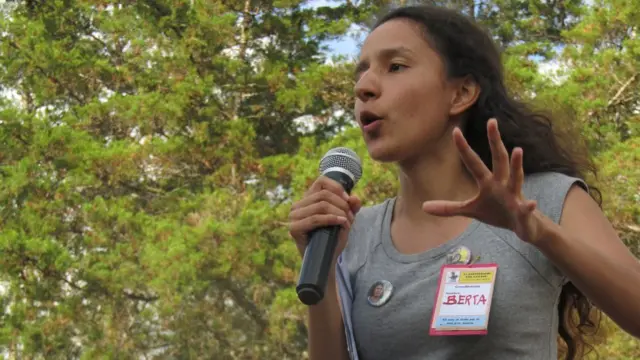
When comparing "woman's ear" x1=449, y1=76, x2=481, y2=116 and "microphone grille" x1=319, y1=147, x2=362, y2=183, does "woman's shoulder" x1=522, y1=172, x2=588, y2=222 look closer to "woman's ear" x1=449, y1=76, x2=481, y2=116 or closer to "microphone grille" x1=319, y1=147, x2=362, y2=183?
"woman's ear" x1=449, y1=76, x2=481, y2=116

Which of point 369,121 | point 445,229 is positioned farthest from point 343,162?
point 445,229

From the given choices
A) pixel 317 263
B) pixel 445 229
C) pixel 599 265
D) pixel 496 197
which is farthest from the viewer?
pixel 445 229

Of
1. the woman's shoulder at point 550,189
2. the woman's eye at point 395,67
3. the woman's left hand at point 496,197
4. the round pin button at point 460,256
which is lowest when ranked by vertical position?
the woman's left hand at point 496,197

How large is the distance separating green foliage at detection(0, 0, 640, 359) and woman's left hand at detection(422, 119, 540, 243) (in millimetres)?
7959

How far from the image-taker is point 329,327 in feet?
6.01

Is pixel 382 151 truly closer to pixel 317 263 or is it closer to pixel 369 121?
pixel 369 121

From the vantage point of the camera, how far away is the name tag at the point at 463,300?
1.59m

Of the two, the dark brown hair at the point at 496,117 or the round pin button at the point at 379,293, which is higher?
the dark brown hair at the point at 496,117

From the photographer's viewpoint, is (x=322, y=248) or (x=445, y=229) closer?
(x=322, y=248)

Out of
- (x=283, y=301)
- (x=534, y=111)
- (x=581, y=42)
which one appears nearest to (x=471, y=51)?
(x=534, y=111)

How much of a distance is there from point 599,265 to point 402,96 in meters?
0.54

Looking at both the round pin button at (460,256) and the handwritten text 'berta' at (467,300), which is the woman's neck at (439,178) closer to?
the round pin button at (460,256)

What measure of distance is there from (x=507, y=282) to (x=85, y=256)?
11.0 meters

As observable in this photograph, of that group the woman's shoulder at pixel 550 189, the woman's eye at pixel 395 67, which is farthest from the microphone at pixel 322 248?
the woman's shoulder at pixel 550 189
